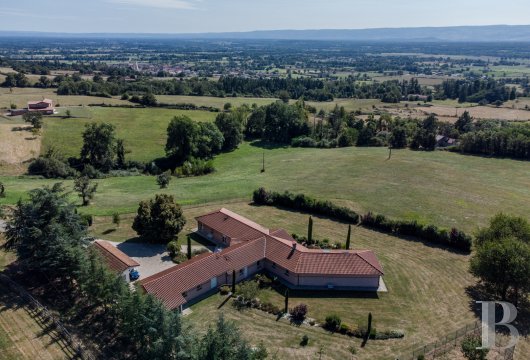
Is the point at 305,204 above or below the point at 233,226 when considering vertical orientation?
below

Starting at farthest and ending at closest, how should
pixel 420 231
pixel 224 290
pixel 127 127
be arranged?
pixel 127 127 < pixel 420 231 < pixel 224 290

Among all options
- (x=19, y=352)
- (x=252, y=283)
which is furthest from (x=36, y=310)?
(x=252, y=283)

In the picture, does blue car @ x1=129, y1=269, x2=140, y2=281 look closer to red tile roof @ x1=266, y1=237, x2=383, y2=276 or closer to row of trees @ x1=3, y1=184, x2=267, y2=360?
row of trees @ x1=3, y1=184, x2=267, y2=360

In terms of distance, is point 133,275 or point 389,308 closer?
point 389,308

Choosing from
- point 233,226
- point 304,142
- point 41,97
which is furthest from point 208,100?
point 233,226

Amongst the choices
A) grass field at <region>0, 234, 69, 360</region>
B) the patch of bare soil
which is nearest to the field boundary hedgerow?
grass field at <region>0, 234, 69, 360</region>

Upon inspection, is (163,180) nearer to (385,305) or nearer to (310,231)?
(310,231)
